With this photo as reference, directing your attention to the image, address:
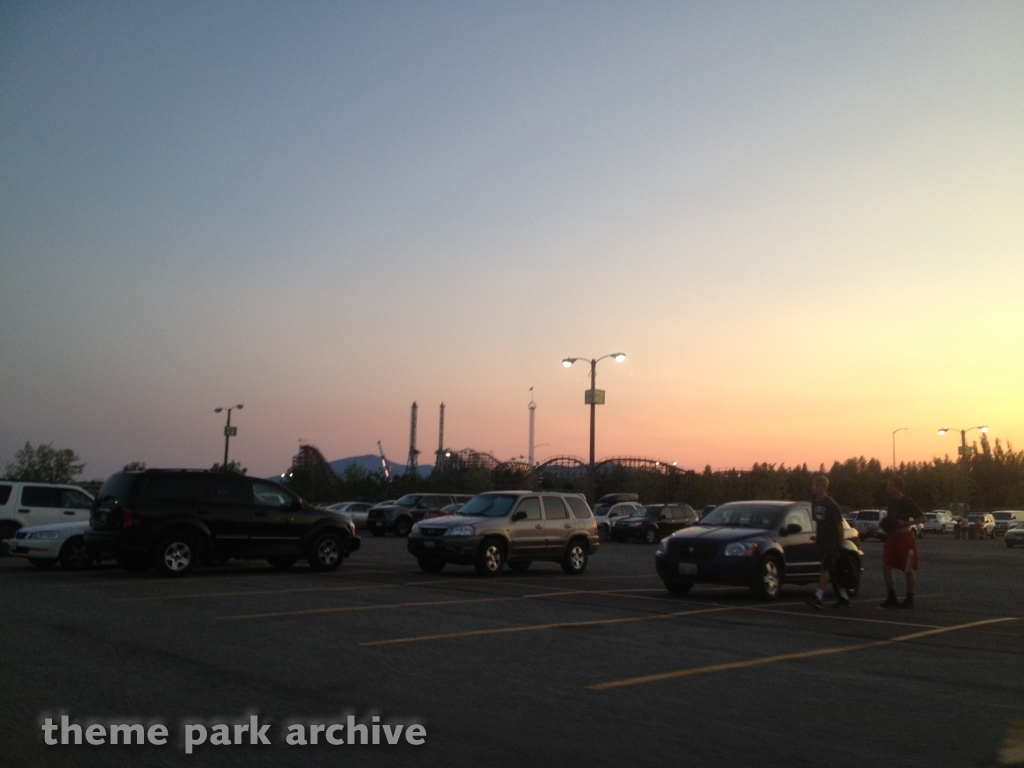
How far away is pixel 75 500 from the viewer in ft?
70.4

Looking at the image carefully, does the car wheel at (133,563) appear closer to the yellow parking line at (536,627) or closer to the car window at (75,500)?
the car window at (75,500)

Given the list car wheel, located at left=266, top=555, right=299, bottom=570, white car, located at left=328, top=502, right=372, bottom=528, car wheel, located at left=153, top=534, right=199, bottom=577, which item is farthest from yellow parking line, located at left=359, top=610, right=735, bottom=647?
white car, located at left=328, top=502, right=372, bottom=528

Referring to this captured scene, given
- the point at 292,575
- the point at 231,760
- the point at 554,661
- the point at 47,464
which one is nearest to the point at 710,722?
the point at 554,661

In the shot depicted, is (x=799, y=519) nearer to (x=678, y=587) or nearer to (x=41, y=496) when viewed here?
(x=678, y=587)

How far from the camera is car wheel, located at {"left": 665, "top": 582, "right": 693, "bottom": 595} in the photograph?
15298 millimetres

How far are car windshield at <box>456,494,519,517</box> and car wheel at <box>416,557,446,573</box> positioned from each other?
1162 mm

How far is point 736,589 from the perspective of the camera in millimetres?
16906

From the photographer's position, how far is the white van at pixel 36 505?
Result: 826 inches

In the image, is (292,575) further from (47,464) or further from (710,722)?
(47,464)

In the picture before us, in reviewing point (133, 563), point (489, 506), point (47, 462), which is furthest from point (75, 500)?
point (47, 462)

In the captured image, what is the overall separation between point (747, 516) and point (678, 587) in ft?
5.58

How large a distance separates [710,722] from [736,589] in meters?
10.8

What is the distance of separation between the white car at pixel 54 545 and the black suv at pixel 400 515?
2207 centimetres

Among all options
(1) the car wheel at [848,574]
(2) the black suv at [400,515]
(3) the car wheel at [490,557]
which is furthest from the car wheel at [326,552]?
(2) the black suv at [400,515]
